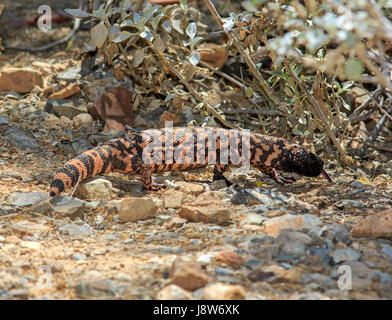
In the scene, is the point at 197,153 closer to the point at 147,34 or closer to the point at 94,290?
the point at 147,34

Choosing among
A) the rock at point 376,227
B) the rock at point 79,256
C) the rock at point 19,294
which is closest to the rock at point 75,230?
the rock at point 79,256

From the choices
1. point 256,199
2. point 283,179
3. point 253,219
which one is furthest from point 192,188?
point 283,179

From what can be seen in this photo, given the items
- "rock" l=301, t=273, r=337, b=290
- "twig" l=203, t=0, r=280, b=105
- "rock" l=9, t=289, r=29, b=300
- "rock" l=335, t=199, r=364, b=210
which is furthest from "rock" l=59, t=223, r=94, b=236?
"twig" l=203, t=0, r=280, b=105

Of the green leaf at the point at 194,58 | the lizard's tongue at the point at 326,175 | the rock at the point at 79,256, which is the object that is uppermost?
the green leaf at the point at 194,58

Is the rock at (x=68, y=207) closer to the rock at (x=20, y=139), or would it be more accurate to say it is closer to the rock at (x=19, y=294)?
the rock at (x=19, y=294)

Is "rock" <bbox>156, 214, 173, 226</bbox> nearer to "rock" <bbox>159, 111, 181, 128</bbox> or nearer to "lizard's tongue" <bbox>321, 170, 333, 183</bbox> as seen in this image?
"lizard's tongue" <bbox>321, 170, 333, 183</bbox>
